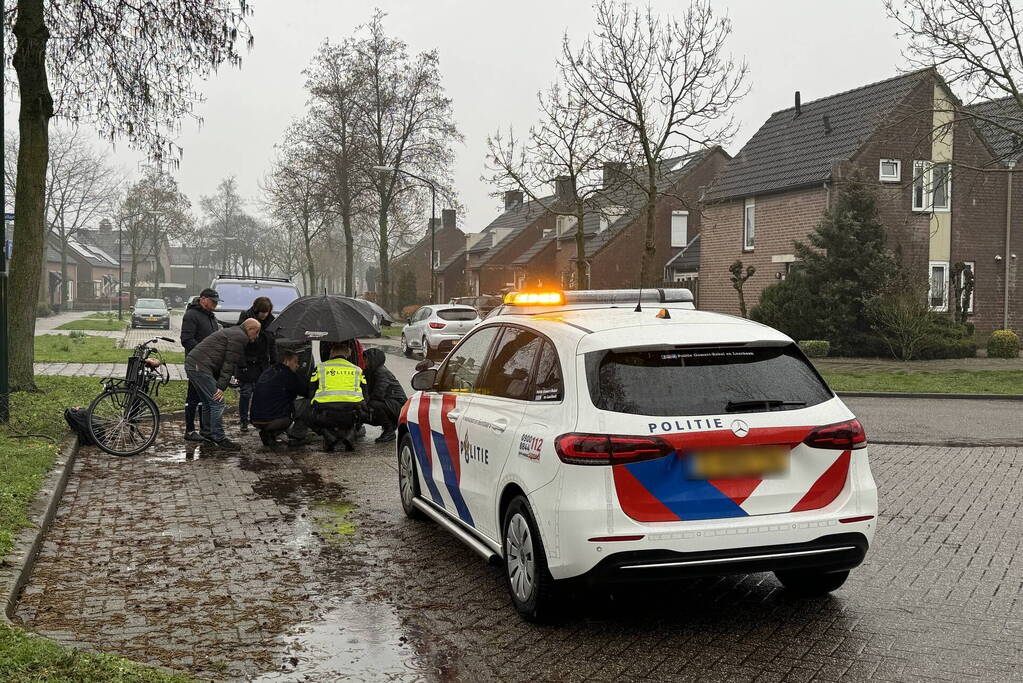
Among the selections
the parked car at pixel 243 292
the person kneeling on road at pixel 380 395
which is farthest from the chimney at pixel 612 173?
the person kneeling on road at pixel 380 395

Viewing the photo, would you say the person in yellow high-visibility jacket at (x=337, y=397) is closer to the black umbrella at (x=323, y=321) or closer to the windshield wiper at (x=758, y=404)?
the black umbrella at (x=323, y=321)

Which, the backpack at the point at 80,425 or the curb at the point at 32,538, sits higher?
the backpack at the point at 80,425

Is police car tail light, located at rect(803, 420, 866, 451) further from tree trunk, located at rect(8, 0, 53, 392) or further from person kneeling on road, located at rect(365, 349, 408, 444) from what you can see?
tree trunk, located at rect(8, 0, 53, 392)

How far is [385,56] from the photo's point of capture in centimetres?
5041

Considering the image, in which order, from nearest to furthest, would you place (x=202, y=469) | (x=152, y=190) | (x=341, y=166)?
(x=202, y=469) → (x=341, y=166) → (x=152, y=190)

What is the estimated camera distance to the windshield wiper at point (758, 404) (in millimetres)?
4941

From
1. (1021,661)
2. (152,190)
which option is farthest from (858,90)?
(152,190)

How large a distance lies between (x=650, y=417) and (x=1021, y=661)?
1955mm

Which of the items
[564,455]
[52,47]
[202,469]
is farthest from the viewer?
[52,47]

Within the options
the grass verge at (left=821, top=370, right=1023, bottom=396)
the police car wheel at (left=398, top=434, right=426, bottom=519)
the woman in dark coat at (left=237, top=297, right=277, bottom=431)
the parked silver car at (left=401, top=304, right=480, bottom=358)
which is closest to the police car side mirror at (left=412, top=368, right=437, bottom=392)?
the police car wheel at (left=398, top=434, right=426, bottom=519)

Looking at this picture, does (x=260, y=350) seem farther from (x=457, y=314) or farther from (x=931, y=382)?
(x=457, y=314)

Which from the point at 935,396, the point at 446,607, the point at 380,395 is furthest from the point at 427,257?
the point at 446,607

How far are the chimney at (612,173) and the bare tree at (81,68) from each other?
15263 mm

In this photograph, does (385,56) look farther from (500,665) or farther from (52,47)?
(500,665)
